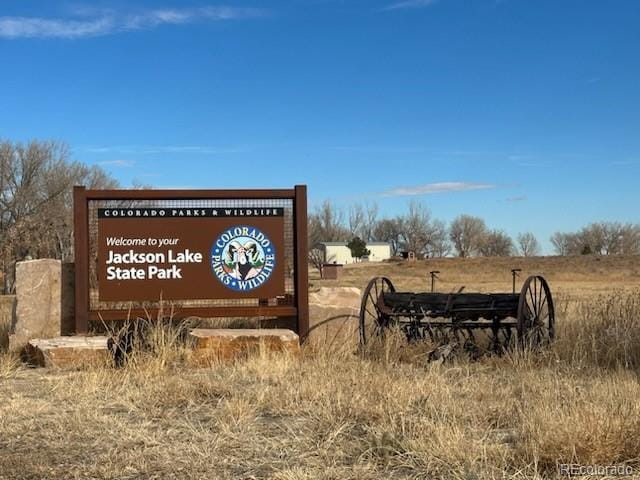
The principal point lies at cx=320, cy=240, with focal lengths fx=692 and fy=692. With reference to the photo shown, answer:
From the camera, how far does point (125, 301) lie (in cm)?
1074

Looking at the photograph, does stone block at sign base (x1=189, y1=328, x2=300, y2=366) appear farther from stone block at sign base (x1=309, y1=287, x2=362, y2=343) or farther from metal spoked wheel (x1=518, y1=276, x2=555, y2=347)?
metal spoked wheel (x1=518, y1=276, x2=555, y2=347)

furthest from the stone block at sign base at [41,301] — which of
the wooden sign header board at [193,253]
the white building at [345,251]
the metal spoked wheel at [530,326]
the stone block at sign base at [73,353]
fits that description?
the white building at [345,251]

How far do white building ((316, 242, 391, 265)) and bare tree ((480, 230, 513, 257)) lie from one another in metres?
17.1

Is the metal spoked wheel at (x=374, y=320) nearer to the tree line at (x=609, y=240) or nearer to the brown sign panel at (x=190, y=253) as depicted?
the brown sign panel at (x=190, y=253)

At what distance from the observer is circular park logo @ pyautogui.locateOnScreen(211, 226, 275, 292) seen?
1091 cm

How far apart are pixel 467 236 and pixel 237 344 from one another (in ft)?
378

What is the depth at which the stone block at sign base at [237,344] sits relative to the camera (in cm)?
944

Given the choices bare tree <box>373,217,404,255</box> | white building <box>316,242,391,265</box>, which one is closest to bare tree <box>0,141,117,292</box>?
white building <box>316,242,391,265</box>

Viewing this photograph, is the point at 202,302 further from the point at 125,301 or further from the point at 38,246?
→ the point at 38,246

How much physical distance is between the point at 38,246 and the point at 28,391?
13266 millimetres

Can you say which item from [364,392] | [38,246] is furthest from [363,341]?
[38,246]

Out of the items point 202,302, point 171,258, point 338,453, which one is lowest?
point 338,453

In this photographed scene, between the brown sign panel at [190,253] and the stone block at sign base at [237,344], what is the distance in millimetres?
1233

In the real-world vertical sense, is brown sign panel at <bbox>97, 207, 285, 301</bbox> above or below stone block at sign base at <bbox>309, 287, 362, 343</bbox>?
above
